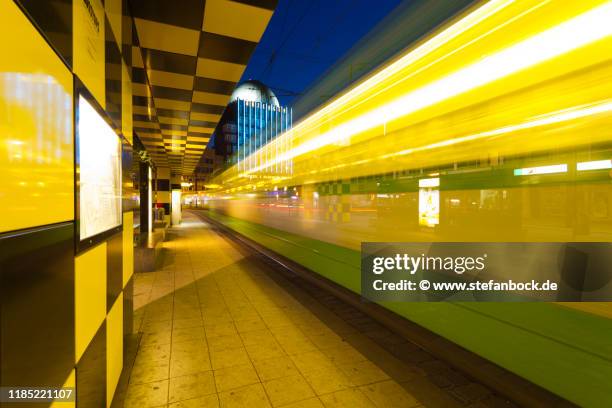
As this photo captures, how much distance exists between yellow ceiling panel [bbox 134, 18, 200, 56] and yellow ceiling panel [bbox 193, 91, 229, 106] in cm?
117

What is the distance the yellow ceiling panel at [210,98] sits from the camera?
447cm

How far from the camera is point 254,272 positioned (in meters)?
6.45

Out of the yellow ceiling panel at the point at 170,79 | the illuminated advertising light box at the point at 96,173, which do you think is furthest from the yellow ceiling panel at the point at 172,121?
the illuminated advertising light box at the point at 96,173

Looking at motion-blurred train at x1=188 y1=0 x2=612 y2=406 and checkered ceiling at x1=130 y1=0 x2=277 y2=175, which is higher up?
checkered ceiling at x1=130 y1=0 x2=277 y2=175

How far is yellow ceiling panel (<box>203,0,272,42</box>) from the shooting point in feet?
8.23

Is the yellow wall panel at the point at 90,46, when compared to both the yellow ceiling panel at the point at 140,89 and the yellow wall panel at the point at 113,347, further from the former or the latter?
the yellow ceiling panel at the point at 140,89

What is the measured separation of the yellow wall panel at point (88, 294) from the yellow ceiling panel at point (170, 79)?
2725 millimetres

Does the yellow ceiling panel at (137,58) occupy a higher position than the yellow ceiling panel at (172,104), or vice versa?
the yellow ceiling panel at (137,58)

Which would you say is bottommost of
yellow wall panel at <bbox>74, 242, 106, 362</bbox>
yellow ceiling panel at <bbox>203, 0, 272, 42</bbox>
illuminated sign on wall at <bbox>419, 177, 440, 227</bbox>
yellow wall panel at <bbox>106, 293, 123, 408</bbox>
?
yellow wall panel at <bbox>106, 293, 123, 408</bbox>

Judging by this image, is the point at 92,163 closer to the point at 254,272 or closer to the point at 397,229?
the point at 397,229

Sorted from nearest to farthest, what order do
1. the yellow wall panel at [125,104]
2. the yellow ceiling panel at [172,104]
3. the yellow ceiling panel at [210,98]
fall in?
the yellow wall panel at [125,104] → the yellow ceiling panel at [210,98] → the yellow ceiling panel at [172,104]

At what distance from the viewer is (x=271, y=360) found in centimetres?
293

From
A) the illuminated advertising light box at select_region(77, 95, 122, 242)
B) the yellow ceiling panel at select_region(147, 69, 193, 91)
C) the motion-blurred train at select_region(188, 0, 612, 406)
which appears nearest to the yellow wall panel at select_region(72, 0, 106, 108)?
the illuminated advertising light box at select_region(77, 95, 122, 242)

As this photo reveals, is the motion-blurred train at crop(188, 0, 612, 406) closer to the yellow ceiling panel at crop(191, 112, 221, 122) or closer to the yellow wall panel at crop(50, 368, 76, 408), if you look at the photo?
the yellow ceiling panel at crop(191, 112, 221, 122)
